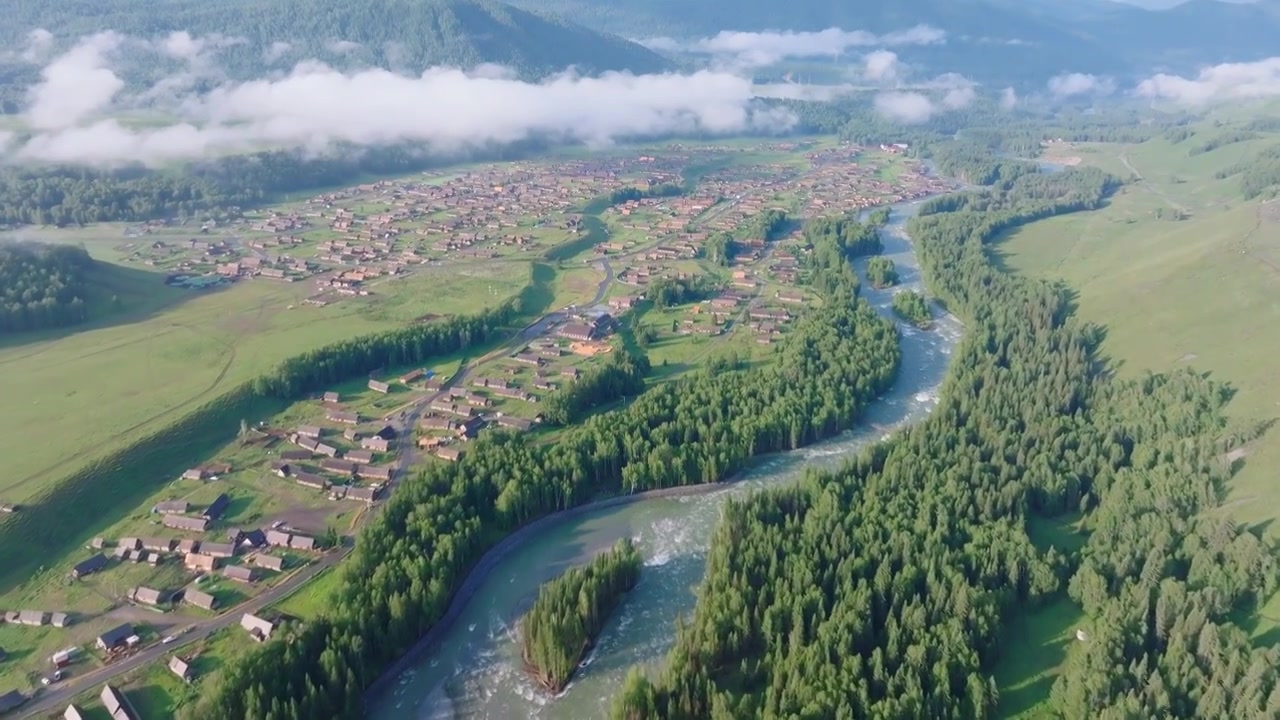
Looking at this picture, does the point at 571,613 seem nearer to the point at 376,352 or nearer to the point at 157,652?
the point at 157,652

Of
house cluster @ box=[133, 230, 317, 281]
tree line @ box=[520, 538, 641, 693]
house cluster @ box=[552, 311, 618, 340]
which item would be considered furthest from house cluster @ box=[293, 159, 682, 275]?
tree line @ box=[520, 538, 641, 693]

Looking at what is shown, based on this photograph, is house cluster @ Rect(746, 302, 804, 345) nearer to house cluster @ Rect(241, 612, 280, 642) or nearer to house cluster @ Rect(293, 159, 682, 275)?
house cluster @ Rect(293, 159, 682, 275)

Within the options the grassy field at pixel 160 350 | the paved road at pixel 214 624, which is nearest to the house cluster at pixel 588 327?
the grassy field at pixel 160 350

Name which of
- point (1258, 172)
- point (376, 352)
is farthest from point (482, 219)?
point (1258, 172)

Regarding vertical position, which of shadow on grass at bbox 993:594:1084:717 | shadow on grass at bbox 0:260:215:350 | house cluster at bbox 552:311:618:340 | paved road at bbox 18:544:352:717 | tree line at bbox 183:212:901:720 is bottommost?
shadow on grass at bbox 993:594:1084:717

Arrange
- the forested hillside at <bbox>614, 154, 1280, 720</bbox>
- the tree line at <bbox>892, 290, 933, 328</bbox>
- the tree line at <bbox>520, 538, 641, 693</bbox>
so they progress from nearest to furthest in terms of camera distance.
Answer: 1. the forested hillside at <bbox>614, 154, 1280, 720</bbox>
2. the tree line at <bbox>520, 538, 641, 693</bbox>
3. the tree line at <bbox>892, 290, 933, 328</bbox>
